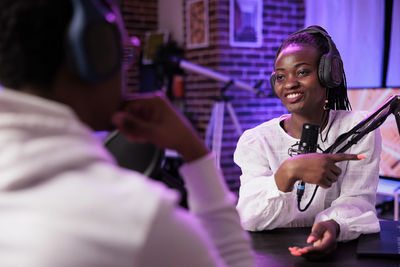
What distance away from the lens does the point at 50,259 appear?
1.30 ft

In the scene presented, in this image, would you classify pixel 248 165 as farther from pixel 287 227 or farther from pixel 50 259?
pixel 50 259

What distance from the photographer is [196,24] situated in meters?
4.88

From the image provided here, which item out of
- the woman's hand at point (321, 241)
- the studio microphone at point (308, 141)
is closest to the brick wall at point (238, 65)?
the studio microphone at point (308, 141)

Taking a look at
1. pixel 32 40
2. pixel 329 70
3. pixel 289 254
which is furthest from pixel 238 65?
pixel 32 40

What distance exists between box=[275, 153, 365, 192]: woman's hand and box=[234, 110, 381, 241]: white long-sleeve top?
85 mm

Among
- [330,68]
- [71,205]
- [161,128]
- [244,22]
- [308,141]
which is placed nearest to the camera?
[71,205]

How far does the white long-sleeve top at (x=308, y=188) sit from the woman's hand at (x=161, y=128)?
0.63 meters

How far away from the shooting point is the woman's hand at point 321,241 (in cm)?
104

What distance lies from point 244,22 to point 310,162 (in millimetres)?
3644

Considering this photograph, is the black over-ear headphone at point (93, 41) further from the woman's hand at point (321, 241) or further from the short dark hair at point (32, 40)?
the woman's hand at point (321, 241)

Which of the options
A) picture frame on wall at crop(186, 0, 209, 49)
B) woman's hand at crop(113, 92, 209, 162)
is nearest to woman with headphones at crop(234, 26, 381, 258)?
woman's hand at crop(113, 92, 209, 162)

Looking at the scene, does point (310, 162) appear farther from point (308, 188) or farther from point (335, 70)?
point (335, 70)

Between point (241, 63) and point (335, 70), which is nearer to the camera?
point (335, 70)

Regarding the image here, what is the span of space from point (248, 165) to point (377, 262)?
57cm
